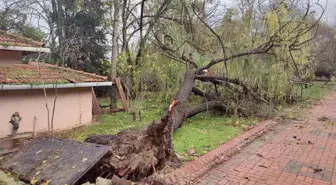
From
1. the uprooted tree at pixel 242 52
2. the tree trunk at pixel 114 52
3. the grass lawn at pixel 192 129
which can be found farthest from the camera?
the tree trunk at pixel 114 52

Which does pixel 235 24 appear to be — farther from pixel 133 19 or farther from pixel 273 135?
pixel 133 19

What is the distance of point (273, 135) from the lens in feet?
25.7

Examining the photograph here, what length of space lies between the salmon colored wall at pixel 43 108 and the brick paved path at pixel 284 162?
5.92 meters

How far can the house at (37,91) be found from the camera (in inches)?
304

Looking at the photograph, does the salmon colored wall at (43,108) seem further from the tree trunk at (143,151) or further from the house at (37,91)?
the tree trunk at (143,151)

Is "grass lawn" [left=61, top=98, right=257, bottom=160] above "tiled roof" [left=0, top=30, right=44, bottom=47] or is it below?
below

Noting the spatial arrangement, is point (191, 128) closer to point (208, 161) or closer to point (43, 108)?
point (208, 161)

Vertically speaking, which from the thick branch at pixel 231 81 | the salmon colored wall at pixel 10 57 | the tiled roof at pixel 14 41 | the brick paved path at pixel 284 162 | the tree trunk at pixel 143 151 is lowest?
the brick paved path at pixel 284 162

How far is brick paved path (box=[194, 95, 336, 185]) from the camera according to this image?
4.72 metres

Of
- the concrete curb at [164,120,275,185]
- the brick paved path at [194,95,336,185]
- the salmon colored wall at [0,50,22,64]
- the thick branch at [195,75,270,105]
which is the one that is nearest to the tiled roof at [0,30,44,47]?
the salmon colored wall at [0,50,22,64]

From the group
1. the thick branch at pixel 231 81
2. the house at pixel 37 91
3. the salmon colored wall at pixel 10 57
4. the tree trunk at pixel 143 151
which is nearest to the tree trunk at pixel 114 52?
the house at pixel 37 91

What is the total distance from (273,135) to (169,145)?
13.2 ft

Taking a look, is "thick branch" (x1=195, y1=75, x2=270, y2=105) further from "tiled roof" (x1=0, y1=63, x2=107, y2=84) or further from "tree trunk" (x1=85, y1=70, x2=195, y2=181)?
"tree trunk" (x1=85, y1=70, x2=195, y2=181)

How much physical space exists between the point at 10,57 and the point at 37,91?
247 centimetres
